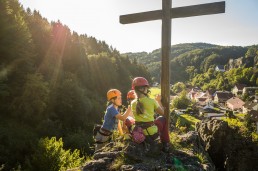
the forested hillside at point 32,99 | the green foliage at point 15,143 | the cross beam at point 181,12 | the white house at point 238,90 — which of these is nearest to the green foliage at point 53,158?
the forested hillside at point 32,99

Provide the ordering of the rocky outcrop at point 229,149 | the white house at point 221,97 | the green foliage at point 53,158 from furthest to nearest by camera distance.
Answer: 1. the white house at point 221,97
2. the green foliage at point 53,158
3. the rocky outcrop at point 229,149

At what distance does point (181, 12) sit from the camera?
21.8 ft

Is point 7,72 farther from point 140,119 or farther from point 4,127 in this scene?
point 140,119

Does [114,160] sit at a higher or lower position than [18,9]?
lower

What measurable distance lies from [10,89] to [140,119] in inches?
1016

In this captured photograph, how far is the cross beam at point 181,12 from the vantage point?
6141mm

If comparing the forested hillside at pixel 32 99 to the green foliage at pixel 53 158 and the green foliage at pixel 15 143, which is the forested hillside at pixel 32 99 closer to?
the green foliage at pixel 15 143

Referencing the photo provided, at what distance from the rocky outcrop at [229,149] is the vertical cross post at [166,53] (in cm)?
215

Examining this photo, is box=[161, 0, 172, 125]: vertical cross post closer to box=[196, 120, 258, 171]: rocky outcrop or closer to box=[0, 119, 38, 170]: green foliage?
box=[196, 120, 258, 171]: rocky outcrop

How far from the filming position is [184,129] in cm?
795

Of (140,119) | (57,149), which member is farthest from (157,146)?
(57,149)

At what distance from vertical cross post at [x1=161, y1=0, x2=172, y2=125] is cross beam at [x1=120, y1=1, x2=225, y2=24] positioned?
14 cm

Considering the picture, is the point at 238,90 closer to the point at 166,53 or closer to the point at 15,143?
the point at 15,143

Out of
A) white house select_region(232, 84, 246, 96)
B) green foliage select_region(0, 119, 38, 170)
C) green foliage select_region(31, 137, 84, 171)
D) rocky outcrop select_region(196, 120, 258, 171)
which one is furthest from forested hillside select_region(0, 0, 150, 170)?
white house select_region(232, 84, 246, 96)
